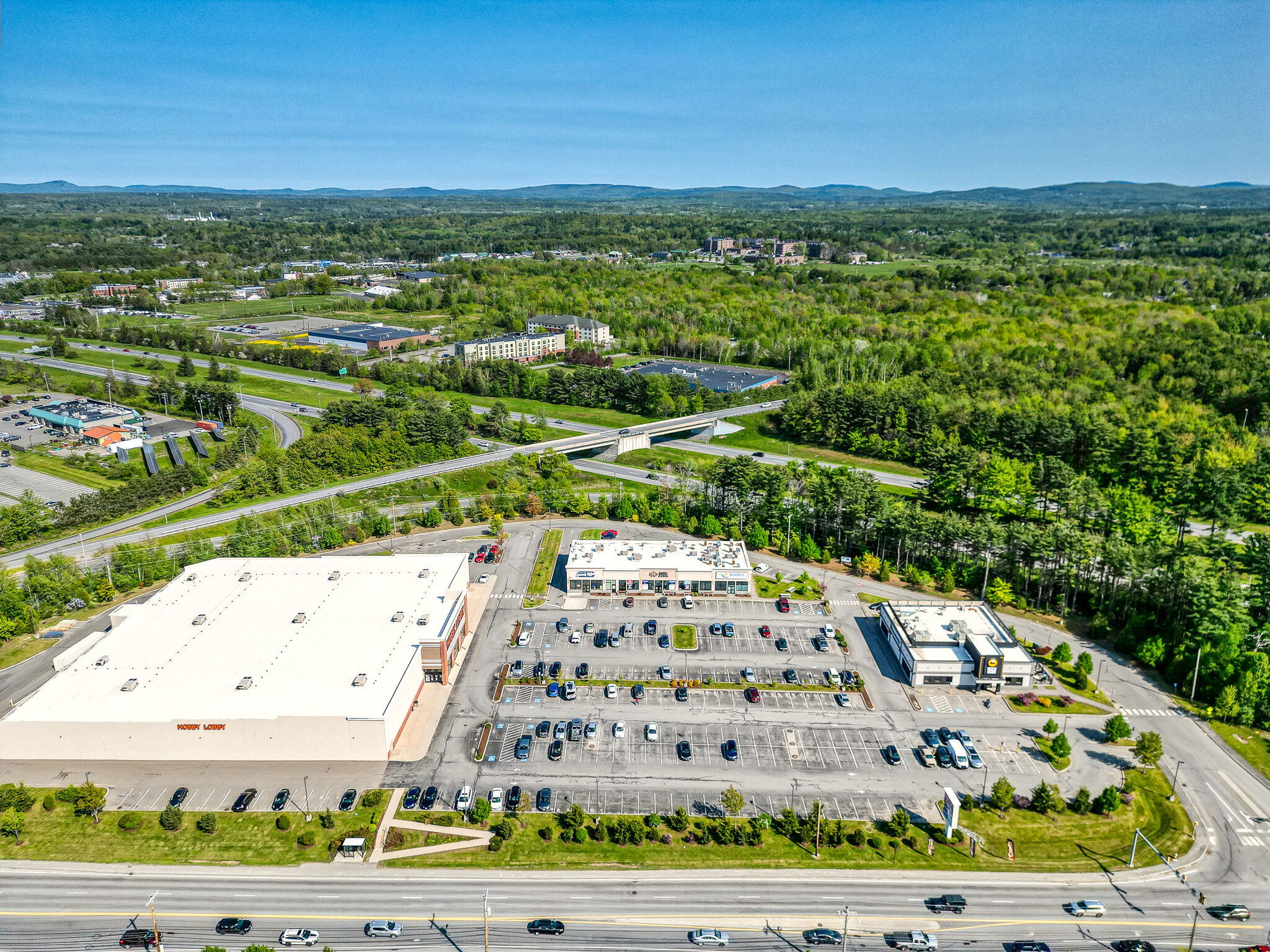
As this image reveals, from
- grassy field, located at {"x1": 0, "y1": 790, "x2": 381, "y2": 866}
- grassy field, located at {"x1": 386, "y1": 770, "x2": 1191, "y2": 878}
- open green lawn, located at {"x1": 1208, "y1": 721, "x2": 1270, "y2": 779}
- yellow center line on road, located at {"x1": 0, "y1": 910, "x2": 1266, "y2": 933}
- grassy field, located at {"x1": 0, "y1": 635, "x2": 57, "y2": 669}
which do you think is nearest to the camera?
yellow center line on road, located at {"x1": 0, "y1": 910, "x2": 1266, "y2": 933}

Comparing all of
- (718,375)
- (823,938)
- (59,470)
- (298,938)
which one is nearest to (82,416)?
(59,470)

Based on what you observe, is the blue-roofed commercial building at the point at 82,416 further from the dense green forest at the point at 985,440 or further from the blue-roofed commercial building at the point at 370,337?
the blue-roofed commercial building at the point at 370,337

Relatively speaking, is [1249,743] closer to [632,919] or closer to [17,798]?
[632,919]

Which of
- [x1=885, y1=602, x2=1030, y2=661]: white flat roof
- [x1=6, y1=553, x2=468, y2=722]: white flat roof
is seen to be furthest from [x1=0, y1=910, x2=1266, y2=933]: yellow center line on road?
[x1=885, y1=602, x2=1030, y2=661]: white flat roof

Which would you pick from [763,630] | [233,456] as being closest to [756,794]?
[763,630]

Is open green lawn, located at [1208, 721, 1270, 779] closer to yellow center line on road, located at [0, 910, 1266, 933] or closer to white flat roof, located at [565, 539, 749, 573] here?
yellow center line on road, located at [0, 910, 1266, 933]

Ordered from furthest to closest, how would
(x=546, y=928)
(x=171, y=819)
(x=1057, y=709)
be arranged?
(x=1057, y=709)
(x=171, y=819)
(x=546, y=928)

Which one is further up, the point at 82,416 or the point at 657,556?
the point at 82,416
